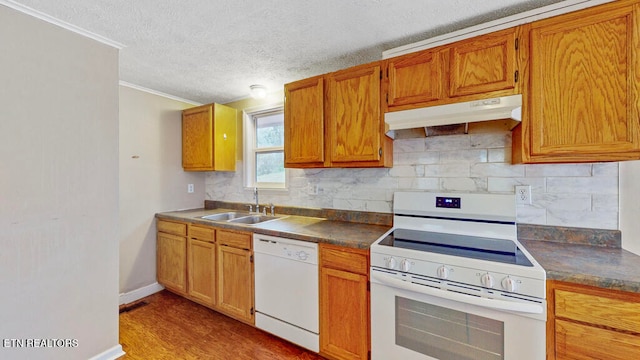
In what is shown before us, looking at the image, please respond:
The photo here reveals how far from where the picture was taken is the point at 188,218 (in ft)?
8.66

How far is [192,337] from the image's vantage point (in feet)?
7.00

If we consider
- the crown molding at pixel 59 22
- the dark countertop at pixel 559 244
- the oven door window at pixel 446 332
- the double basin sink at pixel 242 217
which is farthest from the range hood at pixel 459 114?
the crown molding at pixel 59 22

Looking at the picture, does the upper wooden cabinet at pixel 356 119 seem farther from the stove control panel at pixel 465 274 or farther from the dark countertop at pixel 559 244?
the stove control panel at pixel 465 274

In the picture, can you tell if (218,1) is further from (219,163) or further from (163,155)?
(163,155)

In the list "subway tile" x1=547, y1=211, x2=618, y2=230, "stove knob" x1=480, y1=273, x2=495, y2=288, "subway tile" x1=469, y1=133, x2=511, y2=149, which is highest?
"subway tile" x1=469, y1=133, x2=511, y2=149

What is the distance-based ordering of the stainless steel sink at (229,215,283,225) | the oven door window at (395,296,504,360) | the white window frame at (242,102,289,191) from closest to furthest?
the oven door window at (395,296,504,360) < the stainless steel sink at (229,215,283,225) < the white window frame at (242,102,289,191)

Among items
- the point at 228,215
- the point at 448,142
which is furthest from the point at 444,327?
the point at 228,215

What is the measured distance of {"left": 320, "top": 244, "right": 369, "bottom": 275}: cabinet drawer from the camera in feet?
5.40

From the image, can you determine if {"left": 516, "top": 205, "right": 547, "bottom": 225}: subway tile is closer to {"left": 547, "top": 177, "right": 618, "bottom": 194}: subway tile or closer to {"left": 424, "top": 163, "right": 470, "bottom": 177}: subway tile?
{"left": 547, "top": 177, "right": 618, "bottom": 194}: subway tile

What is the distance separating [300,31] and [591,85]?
5.55 ft

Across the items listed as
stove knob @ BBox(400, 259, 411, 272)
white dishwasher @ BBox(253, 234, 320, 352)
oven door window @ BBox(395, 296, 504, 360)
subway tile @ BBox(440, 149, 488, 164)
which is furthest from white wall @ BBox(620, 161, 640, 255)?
white dishwasher @ BBox(253, 234, 320, 352)

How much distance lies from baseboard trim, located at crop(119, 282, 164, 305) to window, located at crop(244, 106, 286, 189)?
5.10ft

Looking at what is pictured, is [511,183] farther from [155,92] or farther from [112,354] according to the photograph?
[155,92]

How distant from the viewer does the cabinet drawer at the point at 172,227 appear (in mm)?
2695
